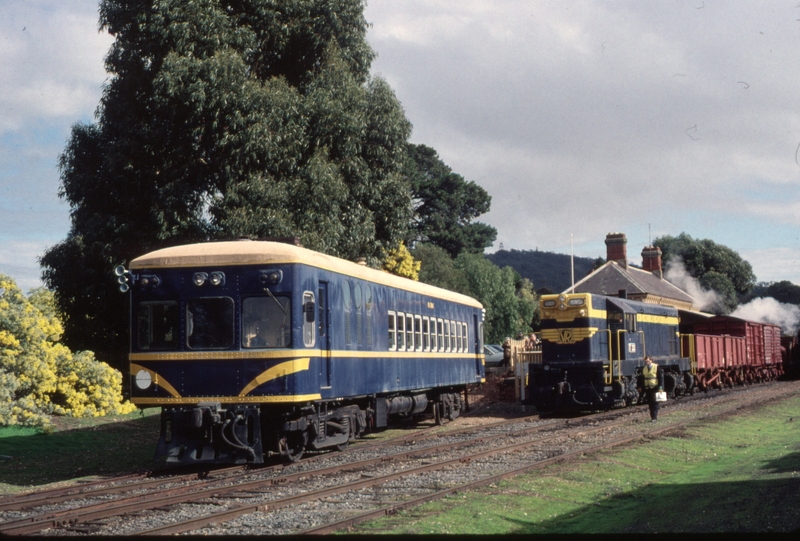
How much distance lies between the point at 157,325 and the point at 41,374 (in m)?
9.97

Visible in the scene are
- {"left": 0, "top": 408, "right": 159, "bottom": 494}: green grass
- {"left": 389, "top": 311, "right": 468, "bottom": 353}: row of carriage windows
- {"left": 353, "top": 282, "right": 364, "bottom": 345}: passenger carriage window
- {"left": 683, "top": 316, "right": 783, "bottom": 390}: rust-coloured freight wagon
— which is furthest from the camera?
{"left": 683, "top": 316, "right": 783, "bottom": 390}: rust-coloured freight wagon

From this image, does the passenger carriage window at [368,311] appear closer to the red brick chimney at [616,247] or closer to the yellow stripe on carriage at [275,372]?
the yellow stripe on carriage at [275,372]

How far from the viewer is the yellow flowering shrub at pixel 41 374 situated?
2264cm

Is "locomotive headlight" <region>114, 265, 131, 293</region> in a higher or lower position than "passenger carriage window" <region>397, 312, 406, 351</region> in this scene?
higher

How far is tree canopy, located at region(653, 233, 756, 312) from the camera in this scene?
10125 centimetres

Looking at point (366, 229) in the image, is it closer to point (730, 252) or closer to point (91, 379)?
point (91, 379)

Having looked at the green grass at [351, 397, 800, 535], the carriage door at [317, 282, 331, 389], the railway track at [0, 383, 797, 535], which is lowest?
the green grass at [351, 397, 800, 535]

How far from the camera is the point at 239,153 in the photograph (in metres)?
24.4

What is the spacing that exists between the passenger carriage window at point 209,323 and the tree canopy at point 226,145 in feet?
29.2

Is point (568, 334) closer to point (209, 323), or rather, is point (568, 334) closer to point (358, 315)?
point (358, 315)

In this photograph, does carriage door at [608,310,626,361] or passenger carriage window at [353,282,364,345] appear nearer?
passenger carriage window at [353,282,364,345]

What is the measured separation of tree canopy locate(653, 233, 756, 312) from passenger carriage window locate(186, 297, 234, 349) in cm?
9341

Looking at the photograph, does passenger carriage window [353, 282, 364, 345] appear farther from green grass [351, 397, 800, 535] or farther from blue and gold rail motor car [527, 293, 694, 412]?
blue and gold rail motor car [527, 293, 694, 412]

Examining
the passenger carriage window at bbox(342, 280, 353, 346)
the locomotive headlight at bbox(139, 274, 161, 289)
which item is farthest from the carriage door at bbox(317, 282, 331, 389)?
the locomotive headlight at bbox(139, 274, 161, 289)
